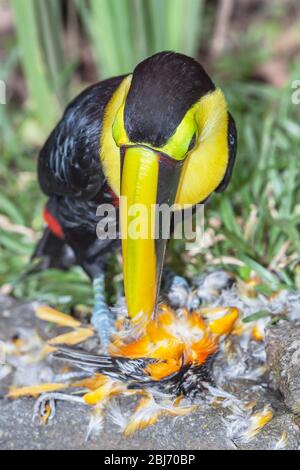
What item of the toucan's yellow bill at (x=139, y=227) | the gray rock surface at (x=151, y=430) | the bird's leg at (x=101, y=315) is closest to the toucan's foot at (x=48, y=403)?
the gray rock surface at (x=151, y=430)

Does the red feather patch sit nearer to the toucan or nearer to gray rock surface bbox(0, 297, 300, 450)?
the toucan

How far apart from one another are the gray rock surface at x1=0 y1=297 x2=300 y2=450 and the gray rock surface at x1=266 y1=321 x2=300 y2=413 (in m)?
0.04

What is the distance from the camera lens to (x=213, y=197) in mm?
2695

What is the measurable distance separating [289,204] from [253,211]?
135mm

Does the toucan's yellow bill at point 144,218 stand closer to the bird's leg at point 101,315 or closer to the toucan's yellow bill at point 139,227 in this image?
the toucan's yellow bill at point 139,227

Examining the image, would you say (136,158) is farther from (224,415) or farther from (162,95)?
(224,415)

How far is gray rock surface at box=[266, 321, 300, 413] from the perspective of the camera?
1.89 meters

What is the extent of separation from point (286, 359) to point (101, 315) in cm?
61

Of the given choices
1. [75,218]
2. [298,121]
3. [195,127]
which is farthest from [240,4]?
[195,127]

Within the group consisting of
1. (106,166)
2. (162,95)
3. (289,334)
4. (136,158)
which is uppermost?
(162,95)

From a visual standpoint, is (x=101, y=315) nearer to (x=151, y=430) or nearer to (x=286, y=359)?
(x=151, y=430)

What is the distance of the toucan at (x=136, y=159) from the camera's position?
1.75 meters

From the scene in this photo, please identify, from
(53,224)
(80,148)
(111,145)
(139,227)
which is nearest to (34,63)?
(53,224)

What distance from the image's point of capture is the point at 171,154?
1.76 metres
